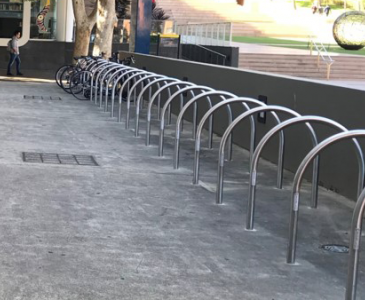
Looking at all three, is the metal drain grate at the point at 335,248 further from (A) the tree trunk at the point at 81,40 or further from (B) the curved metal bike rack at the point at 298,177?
(A) the tree trunk at the point at 81,40

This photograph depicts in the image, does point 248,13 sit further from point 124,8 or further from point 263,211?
point 263,211

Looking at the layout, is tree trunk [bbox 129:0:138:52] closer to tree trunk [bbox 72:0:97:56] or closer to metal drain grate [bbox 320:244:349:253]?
tree trunk [bbox 72:0:97:56]

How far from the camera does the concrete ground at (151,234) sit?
4781 mm

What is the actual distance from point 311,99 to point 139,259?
13.4ft

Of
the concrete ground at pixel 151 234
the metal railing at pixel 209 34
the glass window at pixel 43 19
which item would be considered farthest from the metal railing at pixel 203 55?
the concrete ground at pixel 151 234

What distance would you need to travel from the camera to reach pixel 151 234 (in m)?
5.93

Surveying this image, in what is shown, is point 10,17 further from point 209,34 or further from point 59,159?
point 59,159

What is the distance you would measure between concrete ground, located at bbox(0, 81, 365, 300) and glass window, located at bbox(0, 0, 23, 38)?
19.7 meters

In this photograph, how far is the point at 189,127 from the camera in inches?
505

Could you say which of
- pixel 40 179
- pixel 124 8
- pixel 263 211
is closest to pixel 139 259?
pixel 263 211

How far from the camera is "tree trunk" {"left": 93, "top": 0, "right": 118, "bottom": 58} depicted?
22547mm

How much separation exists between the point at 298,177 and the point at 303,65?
91.1 ft

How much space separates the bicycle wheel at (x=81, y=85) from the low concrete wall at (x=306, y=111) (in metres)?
5.23

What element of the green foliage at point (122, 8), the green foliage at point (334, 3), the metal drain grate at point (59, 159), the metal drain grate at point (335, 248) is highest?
the green foliage at point (334, 3)
